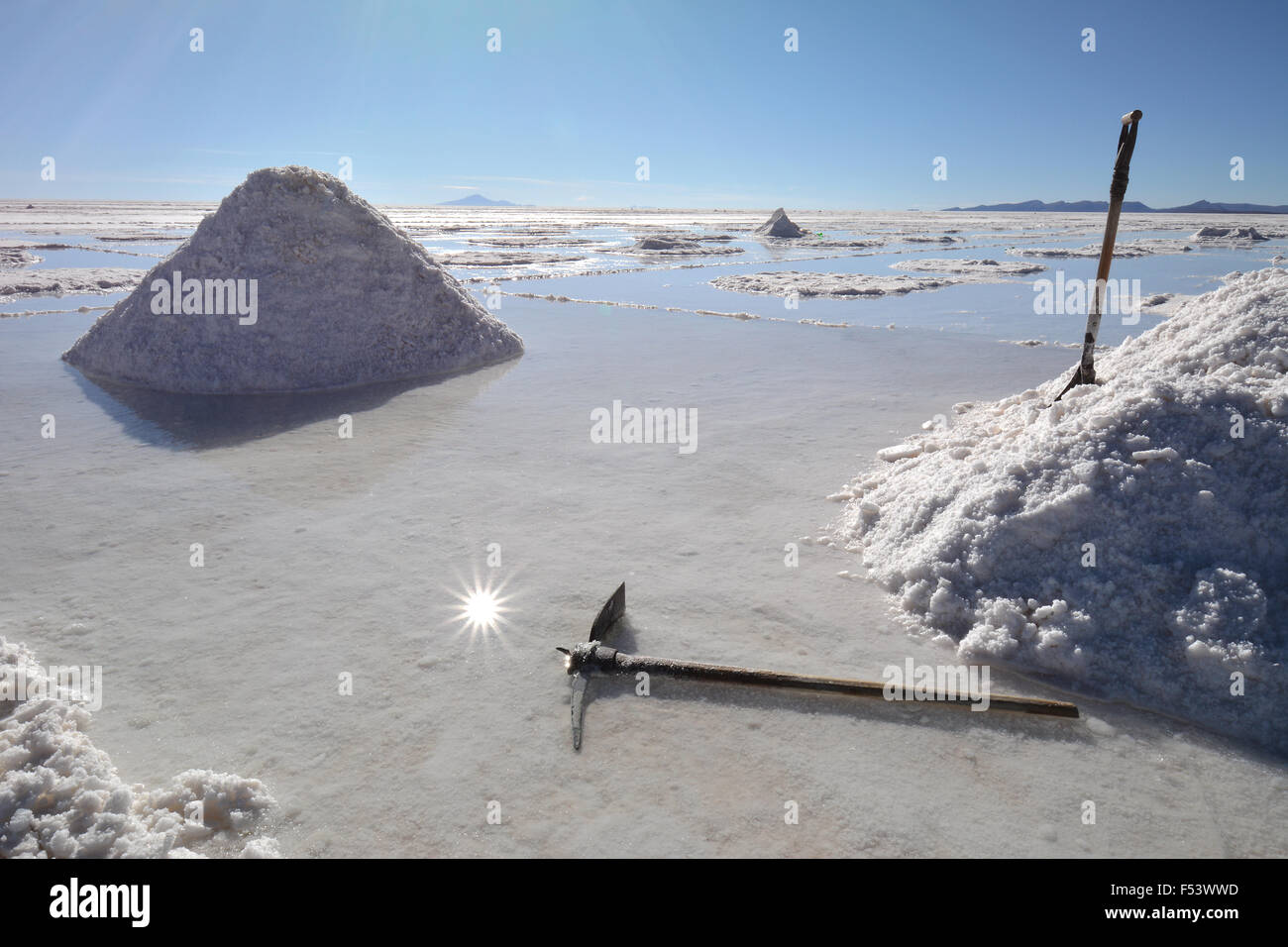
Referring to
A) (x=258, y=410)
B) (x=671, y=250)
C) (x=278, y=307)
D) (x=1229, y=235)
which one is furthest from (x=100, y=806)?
(x=1229, y=235)

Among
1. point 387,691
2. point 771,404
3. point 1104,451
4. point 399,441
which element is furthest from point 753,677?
point 771,404

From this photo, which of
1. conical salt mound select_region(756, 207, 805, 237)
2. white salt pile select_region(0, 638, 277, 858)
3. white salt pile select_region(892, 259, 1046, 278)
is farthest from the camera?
conical salt mound select_region(756, 207, 805, 237)

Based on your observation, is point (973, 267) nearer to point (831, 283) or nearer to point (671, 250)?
point (831, 283)

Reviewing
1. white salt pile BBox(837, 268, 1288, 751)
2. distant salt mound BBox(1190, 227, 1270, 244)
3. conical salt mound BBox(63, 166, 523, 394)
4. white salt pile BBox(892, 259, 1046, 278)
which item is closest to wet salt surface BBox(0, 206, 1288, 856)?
white salt pile BBox(837, 268, 1288, 751)

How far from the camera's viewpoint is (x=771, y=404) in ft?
19.1

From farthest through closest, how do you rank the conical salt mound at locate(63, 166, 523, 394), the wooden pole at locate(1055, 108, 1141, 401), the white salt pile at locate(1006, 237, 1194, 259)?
the white salt pile at locate(1006, 237, 1194, 259)
the conical salt mound at locate(63, 166, 523, 394)
the wooden pole at locate(1055, 108, 1141, 401)

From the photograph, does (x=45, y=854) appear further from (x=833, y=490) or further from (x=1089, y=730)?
(x=833, y=490)

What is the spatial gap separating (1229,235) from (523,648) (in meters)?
36.6

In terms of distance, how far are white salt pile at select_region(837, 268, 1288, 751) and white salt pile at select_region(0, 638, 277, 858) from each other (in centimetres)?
233

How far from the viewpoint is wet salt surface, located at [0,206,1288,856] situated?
6.27 feet

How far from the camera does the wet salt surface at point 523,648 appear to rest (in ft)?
6.27

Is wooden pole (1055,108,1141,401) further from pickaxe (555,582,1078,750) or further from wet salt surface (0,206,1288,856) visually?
pickaxe (555,582,1078,750)

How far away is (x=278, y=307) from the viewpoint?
20.7ft

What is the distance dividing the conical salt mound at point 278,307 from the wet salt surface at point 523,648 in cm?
98
